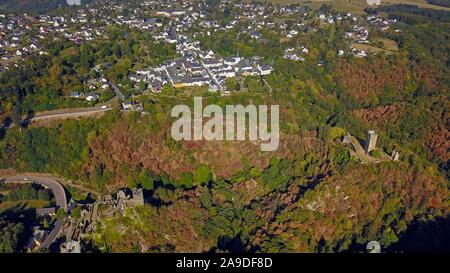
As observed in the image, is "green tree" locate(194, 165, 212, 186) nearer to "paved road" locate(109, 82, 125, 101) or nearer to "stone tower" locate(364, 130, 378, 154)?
"paved road" locate(109, 82, 125, 101)

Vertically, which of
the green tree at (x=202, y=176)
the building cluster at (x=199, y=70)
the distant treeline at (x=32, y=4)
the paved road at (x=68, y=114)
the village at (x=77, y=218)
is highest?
the distant treeline at (x=32, y=4)

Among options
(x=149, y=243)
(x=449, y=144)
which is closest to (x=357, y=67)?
(x=449, y=144)

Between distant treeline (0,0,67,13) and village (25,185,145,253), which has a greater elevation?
distant treeline (0,0,67,13)

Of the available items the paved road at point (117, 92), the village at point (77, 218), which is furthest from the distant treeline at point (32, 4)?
the village at point (77, 218)

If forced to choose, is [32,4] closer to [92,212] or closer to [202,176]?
[202,176]

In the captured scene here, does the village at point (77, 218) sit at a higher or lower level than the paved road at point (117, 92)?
lower

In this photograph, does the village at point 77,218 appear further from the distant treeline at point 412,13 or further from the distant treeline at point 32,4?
the distant treeline at point 32,4

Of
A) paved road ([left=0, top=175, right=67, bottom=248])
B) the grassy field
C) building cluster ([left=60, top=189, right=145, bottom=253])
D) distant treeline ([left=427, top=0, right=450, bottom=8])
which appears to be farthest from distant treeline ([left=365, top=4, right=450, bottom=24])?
paved road ([left=0, top=175, right=67, bottom=248])

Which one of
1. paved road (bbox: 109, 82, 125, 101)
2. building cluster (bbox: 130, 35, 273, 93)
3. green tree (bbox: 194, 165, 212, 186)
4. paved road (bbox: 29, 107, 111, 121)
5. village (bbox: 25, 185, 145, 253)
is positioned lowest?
green tree (bbox: 194, 165, 212, 186)
